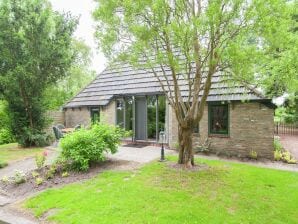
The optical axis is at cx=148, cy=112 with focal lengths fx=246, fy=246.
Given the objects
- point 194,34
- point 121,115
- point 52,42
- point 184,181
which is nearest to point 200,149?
point 184,181

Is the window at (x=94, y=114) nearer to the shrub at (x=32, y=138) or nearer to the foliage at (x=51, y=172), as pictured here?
the shrub at (x=32, y=138)

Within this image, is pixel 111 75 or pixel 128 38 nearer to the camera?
pixel 128 38

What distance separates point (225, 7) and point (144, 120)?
324 inches

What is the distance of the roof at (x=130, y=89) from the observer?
10270 millimetres

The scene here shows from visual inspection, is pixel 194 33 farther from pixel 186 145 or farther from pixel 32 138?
pixel 32 138

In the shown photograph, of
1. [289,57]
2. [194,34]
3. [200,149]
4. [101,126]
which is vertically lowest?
[200,149]

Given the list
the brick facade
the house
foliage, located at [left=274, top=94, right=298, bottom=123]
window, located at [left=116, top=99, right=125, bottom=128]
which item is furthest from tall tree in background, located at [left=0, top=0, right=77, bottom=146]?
foliage, located at [left=274, top=94, right=298, bottom=123]

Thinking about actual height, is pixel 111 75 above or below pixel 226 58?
above

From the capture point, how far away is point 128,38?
7.48 m

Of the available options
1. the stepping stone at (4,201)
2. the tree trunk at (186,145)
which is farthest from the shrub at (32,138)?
the tree trunk at (186,145)

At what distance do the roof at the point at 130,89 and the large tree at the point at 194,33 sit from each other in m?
2.81

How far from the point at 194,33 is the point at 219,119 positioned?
579 cm

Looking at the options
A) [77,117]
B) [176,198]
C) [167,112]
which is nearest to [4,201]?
[176,198]

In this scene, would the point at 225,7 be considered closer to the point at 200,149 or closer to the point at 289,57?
the point at 289,57
